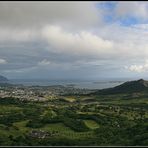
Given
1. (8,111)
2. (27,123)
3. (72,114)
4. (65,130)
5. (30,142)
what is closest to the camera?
(30,142)

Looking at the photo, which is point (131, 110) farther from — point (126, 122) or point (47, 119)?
→ point (47, 119)

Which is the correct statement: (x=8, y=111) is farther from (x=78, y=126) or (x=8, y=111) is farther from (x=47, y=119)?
(x=78, y=126)

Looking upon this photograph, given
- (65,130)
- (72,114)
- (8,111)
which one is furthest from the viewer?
(8,111)

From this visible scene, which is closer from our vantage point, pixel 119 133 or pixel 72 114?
pixel 119 133

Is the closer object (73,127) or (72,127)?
(73,127)

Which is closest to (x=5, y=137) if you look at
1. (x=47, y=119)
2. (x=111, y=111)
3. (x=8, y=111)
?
(x=47, y=119)

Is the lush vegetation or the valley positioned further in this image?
the lush vegetation

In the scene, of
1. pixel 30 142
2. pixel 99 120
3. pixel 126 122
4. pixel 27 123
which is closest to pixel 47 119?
pixel 27 123

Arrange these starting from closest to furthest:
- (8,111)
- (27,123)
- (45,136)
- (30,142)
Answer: (30,142), (45,136), (27,123), (8,111)

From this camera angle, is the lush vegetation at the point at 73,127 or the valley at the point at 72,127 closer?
the valley at the point at 72,127
